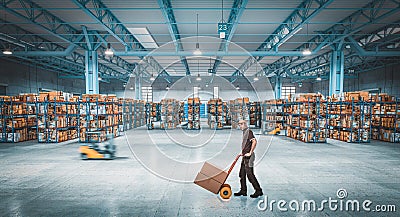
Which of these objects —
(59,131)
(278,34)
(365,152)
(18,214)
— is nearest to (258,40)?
(278,34)

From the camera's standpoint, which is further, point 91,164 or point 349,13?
point 349,13

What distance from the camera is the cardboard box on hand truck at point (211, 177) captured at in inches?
228

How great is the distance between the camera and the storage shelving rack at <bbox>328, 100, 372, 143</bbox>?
1498 cm

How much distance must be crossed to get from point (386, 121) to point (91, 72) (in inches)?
819

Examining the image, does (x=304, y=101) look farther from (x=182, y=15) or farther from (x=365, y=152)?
(x=182, y=15)

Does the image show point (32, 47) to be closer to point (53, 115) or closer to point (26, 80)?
point (26, 80)

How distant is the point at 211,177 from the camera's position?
231 inches

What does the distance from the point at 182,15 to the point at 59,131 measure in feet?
34.3

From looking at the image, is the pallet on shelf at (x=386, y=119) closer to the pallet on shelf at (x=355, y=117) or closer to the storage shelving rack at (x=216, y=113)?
the pallet on shelf at (x=355, y=117)

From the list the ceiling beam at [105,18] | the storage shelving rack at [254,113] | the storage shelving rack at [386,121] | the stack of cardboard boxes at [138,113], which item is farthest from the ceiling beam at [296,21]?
the stack of cardboard boxes at [138,113]

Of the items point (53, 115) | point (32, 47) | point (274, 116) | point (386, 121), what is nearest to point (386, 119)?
point (386, 121)

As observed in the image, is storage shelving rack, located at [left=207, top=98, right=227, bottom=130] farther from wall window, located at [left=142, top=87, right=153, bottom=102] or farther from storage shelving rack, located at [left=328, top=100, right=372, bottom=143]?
wall window, located at [left=142, top=87, right=153, bottom=102]

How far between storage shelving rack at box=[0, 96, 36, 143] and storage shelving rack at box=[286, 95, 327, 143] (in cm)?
1666

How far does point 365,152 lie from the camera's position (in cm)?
1195
